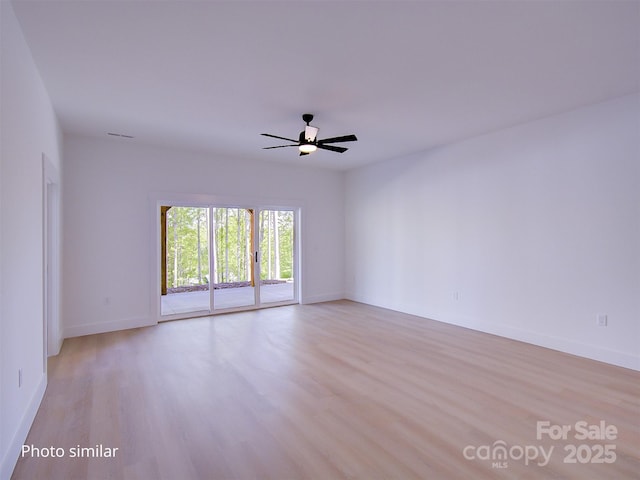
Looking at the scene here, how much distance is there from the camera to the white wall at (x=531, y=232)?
3611 mm

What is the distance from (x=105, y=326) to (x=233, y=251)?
94.1 inches

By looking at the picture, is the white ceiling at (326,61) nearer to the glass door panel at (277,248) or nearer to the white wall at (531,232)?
the white wall at (531,232)

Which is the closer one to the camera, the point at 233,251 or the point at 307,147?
the point at 307,147

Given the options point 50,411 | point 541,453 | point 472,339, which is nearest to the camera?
point 541,453

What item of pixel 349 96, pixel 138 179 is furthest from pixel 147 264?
pixel 349 96

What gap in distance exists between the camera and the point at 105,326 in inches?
197

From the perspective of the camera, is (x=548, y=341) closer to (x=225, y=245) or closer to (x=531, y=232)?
(x=531, y=232)

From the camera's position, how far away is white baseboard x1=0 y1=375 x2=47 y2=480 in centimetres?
191

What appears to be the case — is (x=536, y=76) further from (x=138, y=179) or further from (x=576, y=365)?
(x=138, y=179)

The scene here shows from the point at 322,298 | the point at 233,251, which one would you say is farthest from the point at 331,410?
the point at 322,298

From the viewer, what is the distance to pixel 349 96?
11.5 feet

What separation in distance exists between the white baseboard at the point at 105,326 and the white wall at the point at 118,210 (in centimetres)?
1

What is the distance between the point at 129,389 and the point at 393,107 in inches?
154

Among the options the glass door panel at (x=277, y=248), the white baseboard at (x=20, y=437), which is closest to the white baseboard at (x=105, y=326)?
the white baseboard at (x=20, y=437)
